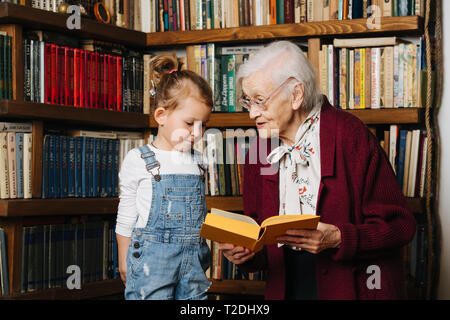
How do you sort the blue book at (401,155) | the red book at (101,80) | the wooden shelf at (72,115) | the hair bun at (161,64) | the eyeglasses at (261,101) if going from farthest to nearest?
1. the red book at (101,80)
2. the blue book at (401,155)
3. the wooden shelf at (72,115)
4. the hair bun at (161,64)
5. the eyeglasses at (261,101)

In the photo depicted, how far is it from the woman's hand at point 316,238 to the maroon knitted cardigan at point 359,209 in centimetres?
5

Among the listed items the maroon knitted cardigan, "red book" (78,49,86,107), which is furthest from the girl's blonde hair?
"red book" (78,49,86,107)

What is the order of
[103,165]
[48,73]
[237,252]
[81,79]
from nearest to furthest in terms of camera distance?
[237,252] → [48,73] → [81,79] → [103,165]

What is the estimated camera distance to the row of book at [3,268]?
2.11 m

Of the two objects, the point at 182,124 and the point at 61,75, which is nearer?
the point at 182,124

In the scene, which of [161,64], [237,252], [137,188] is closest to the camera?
[237,252]

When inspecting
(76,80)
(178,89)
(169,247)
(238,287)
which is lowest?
(238,287)

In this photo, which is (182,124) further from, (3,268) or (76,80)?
(3,268)

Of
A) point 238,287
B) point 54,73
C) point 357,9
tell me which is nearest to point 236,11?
point 357,9

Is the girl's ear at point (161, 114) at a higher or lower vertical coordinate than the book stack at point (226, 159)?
higher

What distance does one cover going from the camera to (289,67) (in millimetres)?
1651

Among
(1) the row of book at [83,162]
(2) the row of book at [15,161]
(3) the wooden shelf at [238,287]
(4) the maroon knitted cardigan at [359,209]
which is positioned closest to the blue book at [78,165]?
(1) the row of book at [83,162]

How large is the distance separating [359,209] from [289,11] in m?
1.21

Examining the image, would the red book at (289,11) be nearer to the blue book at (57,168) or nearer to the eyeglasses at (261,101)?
the eyeglasses at (261,101)
